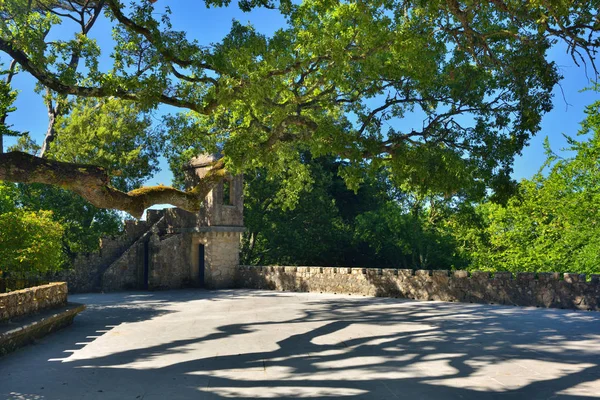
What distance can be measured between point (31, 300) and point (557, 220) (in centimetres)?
2022

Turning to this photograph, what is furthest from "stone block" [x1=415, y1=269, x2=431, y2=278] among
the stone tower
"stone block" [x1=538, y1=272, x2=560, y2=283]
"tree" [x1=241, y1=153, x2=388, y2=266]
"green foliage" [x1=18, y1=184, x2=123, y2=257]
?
"green foliage" [x1=18, y1=184, x2=123, y2=257]

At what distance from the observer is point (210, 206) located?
22656mm

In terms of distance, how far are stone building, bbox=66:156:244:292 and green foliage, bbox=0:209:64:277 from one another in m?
7.49

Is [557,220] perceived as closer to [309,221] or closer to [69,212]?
[309,221]

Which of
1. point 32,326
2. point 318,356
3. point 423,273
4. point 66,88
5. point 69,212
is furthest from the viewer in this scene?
point 69,212

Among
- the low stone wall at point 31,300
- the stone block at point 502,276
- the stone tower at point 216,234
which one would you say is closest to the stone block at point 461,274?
the stone block at point 502,276

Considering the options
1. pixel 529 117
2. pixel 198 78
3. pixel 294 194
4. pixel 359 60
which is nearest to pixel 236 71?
pixel 198 78

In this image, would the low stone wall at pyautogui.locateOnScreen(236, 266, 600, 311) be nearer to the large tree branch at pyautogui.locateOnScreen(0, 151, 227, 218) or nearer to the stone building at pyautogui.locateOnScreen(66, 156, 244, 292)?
the stone building at pyautogui.locateOnScreen(66, 156, 244, 292)

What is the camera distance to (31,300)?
409 inches

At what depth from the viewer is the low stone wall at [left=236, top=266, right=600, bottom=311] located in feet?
45.0

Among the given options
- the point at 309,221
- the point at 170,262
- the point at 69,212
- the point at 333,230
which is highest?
the point at 69,212

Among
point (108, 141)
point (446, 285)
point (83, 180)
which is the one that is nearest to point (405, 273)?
point (446, 285)

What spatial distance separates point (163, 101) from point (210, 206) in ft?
37.0

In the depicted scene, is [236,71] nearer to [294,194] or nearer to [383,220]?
[294,194]
